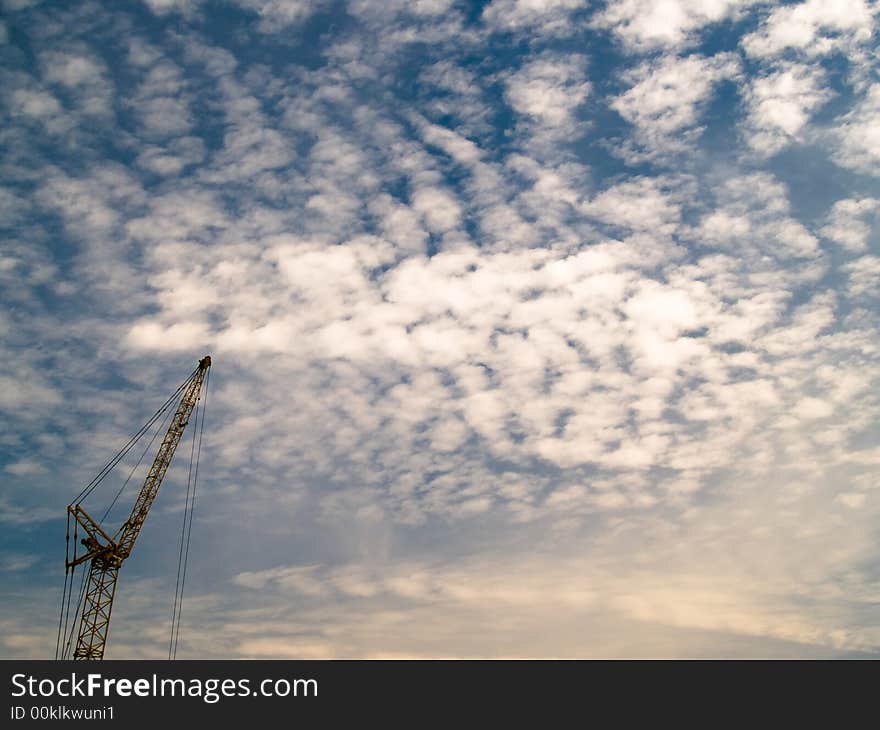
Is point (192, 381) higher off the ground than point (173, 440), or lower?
higher
